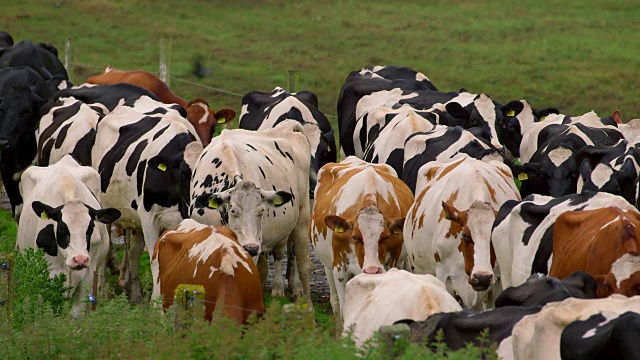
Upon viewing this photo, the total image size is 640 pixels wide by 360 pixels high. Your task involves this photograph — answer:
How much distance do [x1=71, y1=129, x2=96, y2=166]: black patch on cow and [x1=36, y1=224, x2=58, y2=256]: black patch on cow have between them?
347 cm

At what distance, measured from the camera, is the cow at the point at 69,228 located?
11305 millimetres

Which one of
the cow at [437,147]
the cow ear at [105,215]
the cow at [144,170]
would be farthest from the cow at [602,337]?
the cow at [144,170]

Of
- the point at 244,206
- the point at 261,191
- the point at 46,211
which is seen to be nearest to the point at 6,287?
the point at 46,211

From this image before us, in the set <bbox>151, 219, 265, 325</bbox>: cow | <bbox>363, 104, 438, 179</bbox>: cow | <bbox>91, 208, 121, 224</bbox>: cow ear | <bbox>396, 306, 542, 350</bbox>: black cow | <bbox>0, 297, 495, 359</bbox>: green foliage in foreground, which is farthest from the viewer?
<bbox>363, 104, 438, 179</bbox>: cow

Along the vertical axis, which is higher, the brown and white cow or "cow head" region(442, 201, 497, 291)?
the brown and white cow

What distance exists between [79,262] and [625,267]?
520 cm

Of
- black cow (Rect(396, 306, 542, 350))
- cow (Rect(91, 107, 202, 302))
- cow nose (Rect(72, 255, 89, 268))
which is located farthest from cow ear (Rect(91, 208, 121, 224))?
black cow (Rect(396, 306, 542, 350))

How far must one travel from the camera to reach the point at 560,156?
13.1 meters

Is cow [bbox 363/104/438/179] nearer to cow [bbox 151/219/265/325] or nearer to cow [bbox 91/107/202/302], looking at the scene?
cow [bbox 91/107/202/302]

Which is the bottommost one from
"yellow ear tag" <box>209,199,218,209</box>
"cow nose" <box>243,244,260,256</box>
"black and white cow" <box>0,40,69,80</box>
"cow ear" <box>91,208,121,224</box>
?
"black and white cow" <box>0,40,69,80</box>

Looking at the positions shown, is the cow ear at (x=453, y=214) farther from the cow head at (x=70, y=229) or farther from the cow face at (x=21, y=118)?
the cow face at (x=21, y=118)

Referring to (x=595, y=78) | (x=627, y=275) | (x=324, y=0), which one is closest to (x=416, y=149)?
(x=627, y=275)

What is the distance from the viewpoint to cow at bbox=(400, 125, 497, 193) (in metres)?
13.4

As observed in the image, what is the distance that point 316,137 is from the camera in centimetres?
1550
